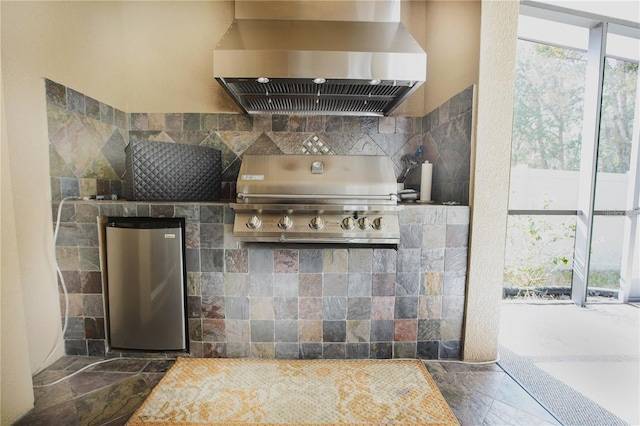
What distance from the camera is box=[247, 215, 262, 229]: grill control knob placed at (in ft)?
4.65

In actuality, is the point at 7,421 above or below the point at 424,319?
below

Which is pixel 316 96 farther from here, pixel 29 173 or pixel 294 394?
pixel 294 394

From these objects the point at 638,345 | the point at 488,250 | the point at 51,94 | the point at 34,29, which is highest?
the point at 34,29

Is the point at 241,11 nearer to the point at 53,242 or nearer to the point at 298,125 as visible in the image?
the point at 298,125

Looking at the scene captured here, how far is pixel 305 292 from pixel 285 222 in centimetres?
44

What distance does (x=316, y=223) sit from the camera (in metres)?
1.42

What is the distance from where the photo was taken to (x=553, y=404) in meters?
1.24

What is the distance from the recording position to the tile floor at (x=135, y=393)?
1.13 meters

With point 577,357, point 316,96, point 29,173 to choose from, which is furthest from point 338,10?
point 577,357

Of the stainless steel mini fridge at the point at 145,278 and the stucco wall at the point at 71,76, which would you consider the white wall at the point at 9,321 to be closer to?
the stucco wall at the point at 71,76

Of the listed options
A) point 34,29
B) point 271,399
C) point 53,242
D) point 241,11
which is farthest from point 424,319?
point 34,29

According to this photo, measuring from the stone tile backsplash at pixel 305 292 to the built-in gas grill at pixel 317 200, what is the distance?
0.10 m

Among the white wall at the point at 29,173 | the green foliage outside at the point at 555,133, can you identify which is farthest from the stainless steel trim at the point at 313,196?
the green foliage outside at the point at 555,133

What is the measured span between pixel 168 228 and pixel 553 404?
7.12ft
